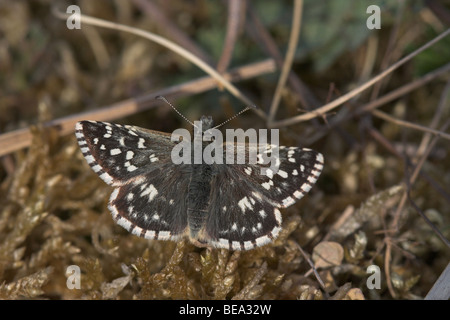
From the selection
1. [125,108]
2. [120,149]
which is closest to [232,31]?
[125,108]

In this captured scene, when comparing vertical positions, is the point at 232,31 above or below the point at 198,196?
above

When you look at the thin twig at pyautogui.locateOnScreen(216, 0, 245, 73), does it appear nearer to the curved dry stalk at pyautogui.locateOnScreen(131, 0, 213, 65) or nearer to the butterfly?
the curved dry stalk at pyautogui.locateOnScreen(131, 0, 213, 65)

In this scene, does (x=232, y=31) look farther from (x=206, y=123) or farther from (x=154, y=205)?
(x=154, y=205)

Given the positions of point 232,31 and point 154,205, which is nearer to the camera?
point 154,205

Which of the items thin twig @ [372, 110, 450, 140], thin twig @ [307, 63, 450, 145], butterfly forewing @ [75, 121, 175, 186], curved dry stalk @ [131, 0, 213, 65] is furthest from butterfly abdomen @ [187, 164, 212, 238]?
thin twig @ [372, 110, 450, 140]

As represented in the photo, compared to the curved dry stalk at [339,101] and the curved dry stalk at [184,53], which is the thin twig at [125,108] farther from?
the curved dry stalk at [339,101]

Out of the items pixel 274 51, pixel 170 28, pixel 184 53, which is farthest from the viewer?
pixel 170 28

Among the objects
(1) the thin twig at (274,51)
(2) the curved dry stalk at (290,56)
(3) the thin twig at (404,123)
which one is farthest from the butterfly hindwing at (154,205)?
(3) the thin twig at (404,123)

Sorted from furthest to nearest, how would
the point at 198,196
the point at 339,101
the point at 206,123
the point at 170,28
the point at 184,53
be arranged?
the point at 170,28 < the point at 184,53 < the point at 339,101 < the point at 206,123 < the point at 198,196

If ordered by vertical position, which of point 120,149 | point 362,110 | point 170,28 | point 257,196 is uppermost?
point 170,28
